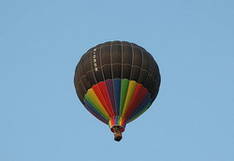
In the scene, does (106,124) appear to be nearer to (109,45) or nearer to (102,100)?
(102,100)

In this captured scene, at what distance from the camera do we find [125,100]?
44.4m

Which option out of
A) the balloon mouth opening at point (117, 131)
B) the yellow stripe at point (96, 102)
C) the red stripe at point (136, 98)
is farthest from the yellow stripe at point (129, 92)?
the yellow stripe at point (96, 102)

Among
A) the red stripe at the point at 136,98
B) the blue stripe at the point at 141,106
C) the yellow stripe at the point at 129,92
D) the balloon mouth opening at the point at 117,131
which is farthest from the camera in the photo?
the blue stripe at the point at 141,106

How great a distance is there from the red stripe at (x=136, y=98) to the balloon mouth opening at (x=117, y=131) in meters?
0.81

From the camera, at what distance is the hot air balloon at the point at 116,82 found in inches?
1740

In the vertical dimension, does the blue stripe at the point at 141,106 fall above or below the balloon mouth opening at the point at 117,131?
above

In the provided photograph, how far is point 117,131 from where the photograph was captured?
44156 millimetres

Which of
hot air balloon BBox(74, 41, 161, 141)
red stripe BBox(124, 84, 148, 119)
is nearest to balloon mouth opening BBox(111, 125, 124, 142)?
hot air balloon BBox(74, 41, 161, 141)

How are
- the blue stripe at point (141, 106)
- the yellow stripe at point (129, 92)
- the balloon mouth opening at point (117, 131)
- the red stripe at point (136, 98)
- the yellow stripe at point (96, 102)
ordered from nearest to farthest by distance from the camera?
the balloon mouth opening at point (117, 131) → the yellow stripe at point (129, 92) → the red stripe at point (136, 98) → the yellow stripe at point (96, 102) → the blue stripe at point (141, 106)

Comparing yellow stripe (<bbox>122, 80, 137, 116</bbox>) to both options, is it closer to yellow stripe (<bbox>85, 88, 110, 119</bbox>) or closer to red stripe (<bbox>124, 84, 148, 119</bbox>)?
red stripe (<bbox>124, 84, 148, 119</bbox>)

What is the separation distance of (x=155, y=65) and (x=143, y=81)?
1764 millimetres

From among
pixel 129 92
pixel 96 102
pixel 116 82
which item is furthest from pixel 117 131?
pixel 116 82

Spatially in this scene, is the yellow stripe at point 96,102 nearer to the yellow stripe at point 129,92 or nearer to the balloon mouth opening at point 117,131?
the balloon mouth opening at point 117,131

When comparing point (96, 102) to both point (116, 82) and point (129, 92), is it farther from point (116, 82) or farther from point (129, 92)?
point (129, 92)
